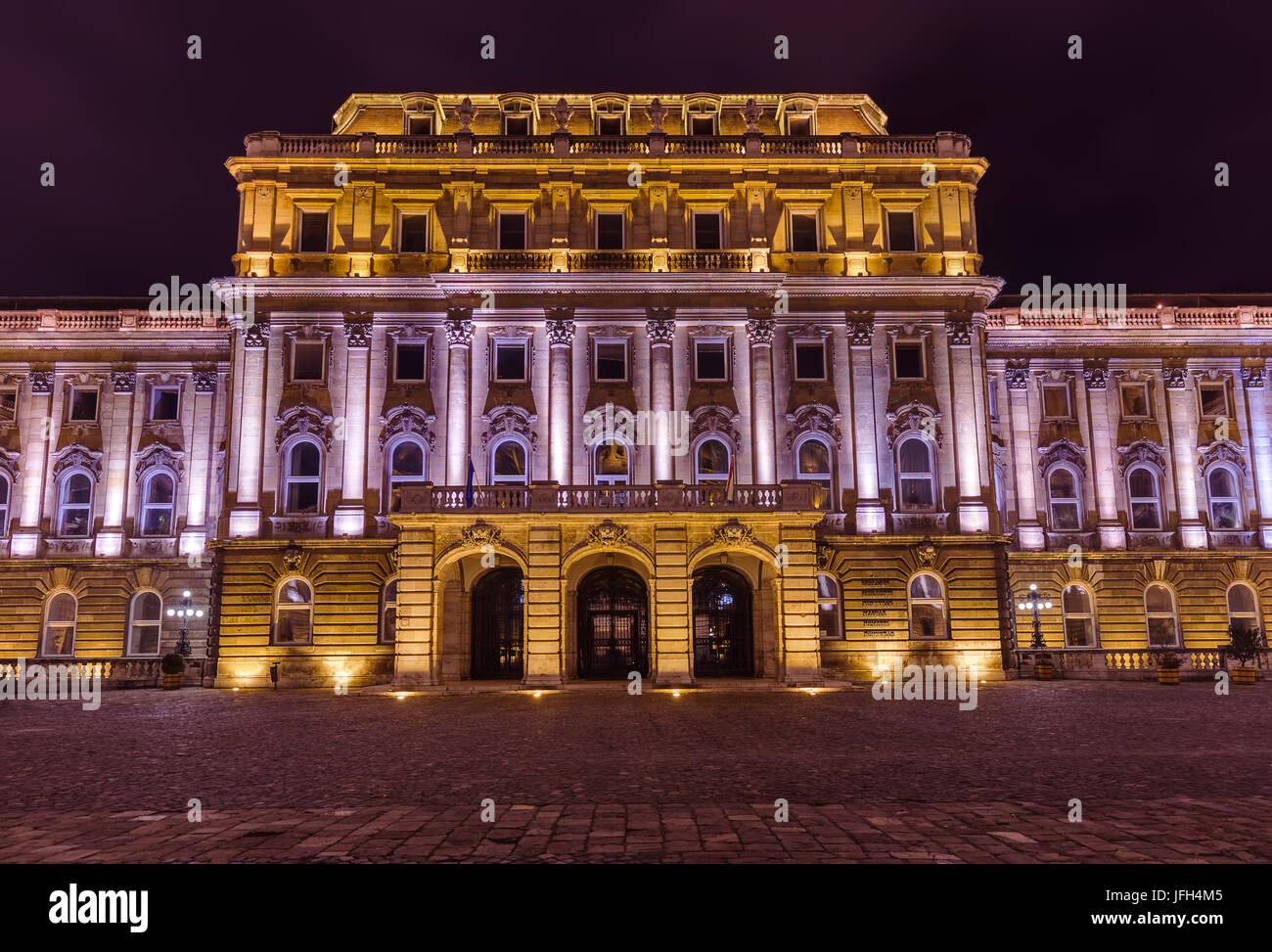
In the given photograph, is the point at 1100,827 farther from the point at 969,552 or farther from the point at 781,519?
the point at 969,552

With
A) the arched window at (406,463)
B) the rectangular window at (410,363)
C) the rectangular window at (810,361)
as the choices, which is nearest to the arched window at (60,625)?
the arched window at (406,463)

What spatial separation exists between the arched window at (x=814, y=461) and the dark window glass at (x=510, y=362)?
11272 mm

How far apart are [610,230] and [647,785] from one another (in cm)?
3016

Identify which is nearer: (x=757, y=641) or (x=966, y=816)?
(x=966, y=816)

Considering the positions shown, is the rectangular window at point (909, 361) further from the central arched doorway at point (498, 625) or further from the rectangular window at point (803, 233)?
the central arched doorway at point (498, 625)

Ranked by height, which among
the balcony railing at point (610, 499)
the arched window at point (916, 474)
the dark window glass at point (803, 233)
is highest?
the dark window glass at point (803, 233)

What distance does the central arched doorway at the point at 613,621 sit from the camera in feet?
109

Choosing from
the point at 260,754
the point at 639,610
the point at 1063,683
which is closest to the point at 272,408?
the point at 639,610

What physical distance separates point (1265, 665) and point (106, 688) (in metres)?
40.9

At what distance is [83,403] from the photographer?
130 feet

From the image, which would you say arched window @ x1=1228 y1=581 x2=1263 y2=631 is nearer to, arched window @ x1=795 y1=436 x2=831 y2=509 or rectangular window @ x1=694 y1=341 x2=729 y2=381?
arched window @ x1=795 y1=436 x2=831 y2=509

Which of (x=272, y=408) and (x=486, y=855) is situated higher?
(x=272, y=408)

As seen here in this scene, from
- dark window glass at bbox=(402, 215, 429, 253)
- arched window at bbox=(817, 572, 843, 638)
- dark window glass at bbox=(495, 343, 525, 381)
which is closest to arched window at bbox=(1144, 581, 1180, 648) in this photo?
arched window at bbox=(817, 572, 843, 638)

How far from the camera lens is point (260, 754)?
14.2 metres
